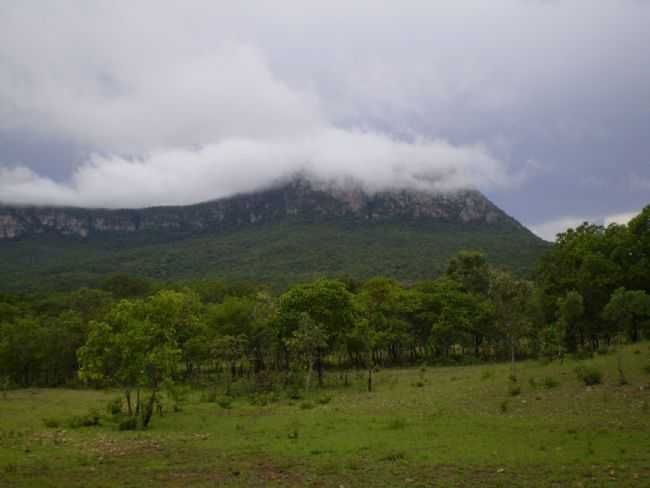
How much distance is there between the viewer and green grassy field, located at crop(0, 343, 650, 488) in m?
13.9

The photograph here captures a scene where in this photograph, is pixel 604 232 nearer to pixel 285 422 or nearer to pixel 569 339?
pixel 569 339

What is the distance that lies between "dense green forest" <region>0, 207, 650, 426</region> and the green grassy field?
13.7 ft

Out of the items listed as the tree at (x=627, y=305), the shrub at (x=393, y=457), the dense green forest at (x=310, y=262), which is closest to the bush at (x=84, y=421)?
the shrub at (x=393, y=457)

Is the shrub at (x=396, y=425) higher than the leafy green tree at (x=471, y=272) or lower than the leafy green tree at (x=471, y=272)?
lower

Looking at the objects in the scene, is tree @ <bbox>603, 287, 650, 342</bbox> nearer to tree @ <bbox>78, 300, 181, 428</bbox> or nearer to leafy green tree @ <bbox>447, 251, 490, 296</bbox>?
tree @ <bbox>78, 300, 181, 428</bbox>

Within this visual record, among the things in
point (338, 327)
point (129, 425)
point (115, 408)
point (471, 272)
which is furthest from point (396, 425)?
Answer: point (471, 272)

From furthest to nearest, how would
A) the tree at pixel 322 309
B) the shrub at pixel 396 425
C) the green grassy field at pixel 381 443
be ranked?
1. the tree at pixel 322 309
2. the shrub at pixel 396 425
3. the green grassy field at pixel 381 443

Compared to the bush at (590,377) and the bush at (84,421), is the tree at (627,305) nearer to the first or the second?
the bush at (590,377)

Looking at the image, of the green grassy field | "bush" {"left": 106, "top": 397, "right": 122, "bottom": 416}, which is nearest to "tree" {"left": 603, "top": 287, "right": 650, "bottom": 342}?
the green grassy field

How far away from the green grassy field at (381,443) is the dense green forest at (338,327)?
4.19 metres

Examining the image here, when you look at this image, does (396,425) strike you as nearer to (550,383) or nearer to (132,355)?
(550,383)

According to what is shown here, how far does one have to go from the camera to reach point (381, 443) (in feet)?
59.2

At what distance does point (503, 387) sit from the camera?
98.9 feet

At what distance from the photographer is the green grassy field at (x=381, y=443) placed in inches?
547
